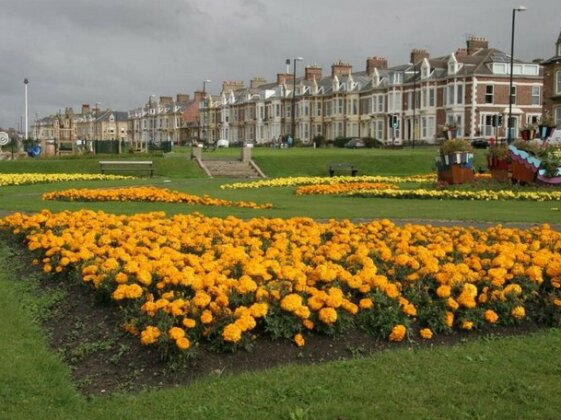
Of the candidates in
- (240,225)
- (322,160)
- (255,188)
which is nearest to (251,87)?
(322,160)

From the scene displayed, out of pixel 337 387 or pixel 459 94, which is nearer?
pixel 337 387

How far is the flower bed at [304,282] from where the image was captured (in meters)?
5.51

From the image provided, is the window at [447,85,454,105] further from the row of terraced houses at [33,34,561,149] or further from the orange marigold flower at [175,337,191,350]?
the orange marigold flower at [175,337,191,350]

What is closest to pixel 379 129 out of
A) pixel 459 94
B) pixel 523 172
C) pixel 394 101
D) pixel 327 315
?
pixel 394 101

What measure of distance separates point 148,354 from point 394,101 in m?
76.0

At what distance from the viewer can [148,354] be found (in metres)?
5.33

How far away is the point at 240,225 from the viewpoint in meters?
9.41

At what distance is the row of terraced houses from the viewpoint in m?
68.9

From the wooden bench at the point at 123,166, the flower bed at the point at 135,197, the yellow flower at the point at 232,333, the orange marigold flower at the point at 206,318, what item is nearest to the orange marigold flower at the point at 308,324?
the yellow flower at the point at 232,333

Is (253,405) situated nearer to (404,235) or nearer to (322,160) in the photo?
(404,235)

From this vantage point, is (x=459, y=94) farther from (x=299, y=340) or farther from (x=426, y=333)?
(x=299, y=340)

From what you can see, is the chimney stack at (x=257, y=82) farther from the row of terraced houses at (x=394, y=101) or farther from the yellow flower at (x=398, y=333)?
the yellow flower at (x=398, y=333)

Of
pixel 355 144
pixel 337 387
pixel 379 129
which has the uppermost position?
pixel 379 129

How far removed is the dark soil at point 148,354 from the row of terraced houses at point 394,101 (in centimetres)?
4587
